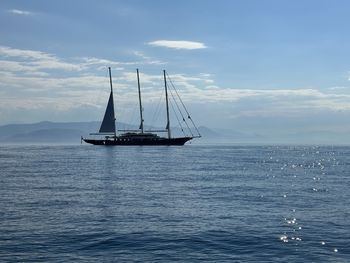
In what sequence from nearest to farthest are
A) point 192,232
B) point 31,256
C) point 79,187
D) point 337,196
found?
point 31,256
point 192,232
point 337,196
point 79,187

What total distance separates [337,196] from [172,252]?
3057 centimetres

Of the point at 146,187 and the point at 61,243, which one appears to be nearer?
the point at 61,243

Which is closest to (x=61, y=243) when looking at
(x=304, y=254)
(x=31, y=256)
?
(x=31, y=256)

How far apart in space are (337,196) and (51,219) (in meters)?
32.0

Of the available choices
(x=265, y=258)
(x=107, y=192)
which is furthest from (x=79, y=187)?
(x=265, y=258)

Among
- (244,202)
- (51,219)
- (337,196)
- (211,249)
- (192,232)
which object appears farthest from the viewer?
(337,196)

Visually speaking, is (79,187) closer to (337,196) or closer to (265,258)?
(337,196)

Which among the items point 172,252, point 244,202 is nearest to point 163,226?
point 172,252

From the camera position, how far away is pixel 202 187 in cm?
5816

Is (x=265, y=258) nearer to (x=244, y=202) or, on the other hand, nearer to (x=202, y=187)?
(x=244, y=202)

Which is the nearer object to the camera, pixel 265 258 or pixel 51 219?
pixel 265 258

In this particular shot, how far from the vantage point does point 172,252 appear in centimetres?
2622

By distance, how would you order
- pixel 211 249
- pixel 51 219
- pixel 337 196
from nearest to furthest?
pixel 211 249
pixel 51 219
pixel 337 196

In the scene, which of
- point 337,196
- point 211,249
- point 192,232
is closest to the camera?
point 211,249
